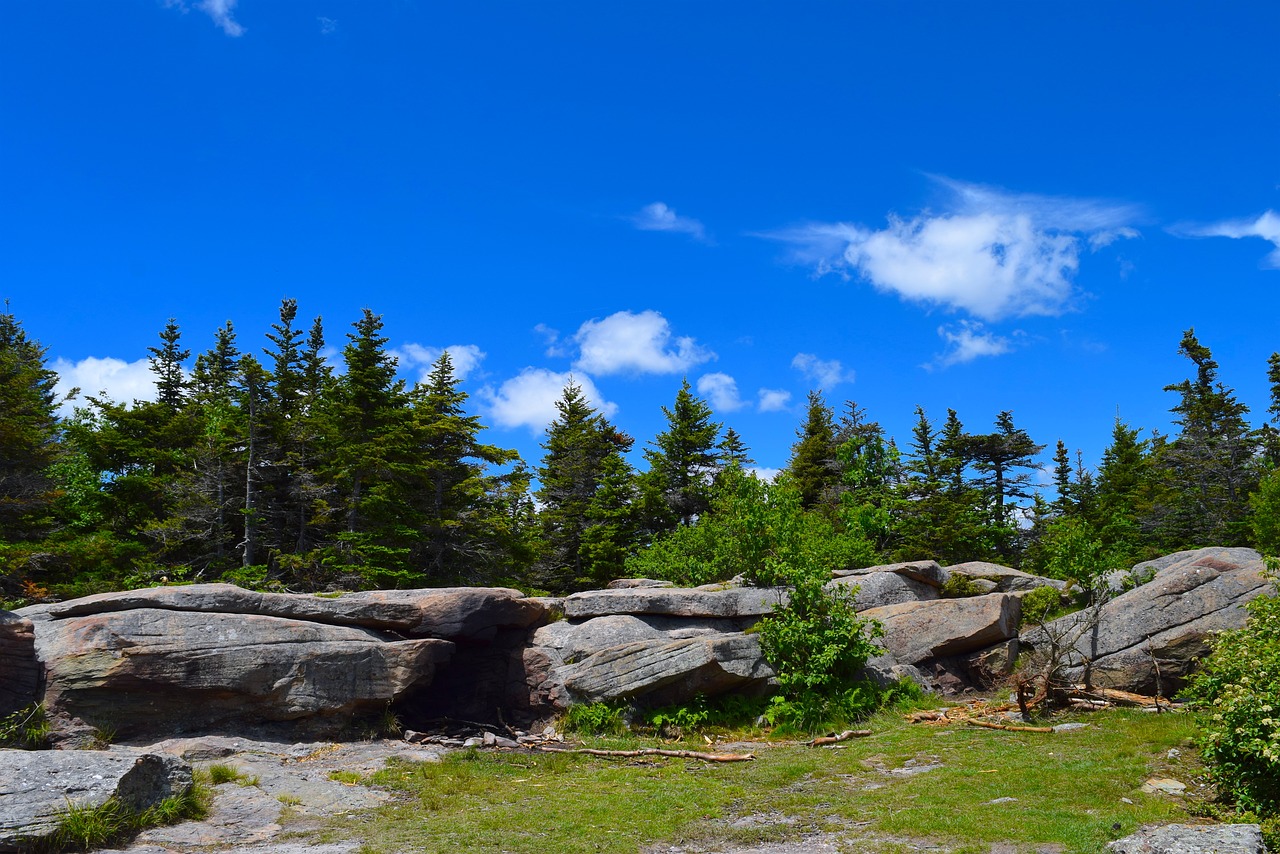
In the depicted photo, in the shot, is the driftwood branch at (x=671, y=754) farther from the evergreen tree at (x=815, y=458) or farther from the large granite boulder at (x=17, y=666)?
the evergreen tree at (x=815, y=458)

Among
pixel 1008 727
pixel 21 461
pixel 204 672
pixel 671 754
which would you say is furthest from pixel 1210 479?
pixel 21 461

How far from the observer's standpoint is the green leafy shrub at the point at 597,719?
17.8 meters

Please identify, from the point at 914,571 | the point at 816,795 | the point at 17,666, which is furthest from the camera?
the point at 914,571

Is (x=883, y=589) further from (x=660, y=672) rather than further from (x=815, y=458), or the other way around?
(x=815, y=458)

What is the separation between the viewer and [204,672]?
16078mm

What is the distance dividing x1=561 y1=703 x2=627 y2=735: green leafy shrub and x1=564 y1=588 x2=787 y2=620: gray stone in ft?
10.3

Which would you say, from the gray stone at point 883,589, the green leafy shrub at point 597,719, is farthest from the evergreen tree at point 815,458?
the green leafy shrub at point 597,719

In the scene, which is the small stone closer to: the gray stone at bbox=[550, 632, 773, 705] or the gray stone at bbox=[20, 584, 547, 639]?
the gray stone at bbox=[550, 632, 773, 705]

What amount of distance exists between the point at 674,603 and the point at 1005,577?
47.7ft

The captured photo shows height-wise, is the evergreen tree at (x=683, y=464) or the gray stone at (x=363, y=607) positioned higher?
the evergreen tree at (x=683, y=464)

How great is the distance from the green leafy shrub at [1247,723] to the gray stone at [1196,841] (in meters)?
1.38

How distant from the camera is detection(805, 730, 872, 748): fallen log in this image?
55.0 ft

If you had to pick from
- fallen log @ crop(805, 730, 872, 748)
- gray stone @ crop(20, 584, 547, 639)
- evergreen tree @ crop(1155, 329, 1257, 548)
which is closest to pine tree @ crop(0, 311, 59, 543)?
gray stone @ crop(20, 584, 547, 639)

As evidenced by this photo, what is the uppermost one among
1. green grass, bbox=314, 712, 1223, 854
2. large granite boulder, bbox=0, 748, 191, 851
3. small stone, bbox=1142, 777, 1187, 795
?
large granite boulder, bbox=0, 748, 191, 851
